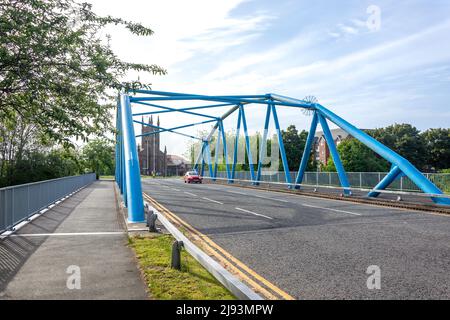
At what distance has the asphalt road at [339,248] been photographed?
488cm

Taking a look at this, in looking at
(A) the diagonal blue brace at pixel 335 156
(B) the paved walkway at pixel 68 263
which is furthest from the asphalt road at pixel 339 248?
(A) the diagonal blue brace at pixel 335 156

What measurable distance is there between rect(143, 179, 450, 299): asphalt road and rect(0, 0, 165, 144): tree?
172 inches

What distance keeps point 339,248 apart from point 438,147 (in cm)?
6751

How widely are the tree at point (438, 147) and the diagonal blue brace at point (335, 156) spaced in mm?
51281

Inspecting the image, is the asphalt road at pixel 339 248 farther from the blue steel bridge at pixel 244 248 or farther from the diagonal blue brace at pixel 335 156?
the diagonal blue brace at pixel 335 156

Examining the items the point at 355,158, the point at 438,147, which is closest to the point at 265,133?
the point at 355,158

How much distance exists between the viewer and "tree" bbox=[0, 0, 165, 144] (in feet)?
22.0

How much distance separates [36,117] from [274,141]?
221 feet

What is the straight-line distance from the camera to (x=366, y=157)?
53.7 meters

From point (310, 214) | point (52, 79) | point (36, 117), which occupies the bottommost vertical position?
point (310, 214)

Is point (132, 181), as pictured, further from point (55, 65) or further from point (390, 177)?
point (390, 177)

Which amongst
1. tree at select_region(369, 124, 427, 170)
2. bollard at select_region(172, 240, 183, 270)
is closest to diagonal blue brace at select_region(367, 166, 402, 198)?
bollard at select_region(172, 240, 183, 270)
